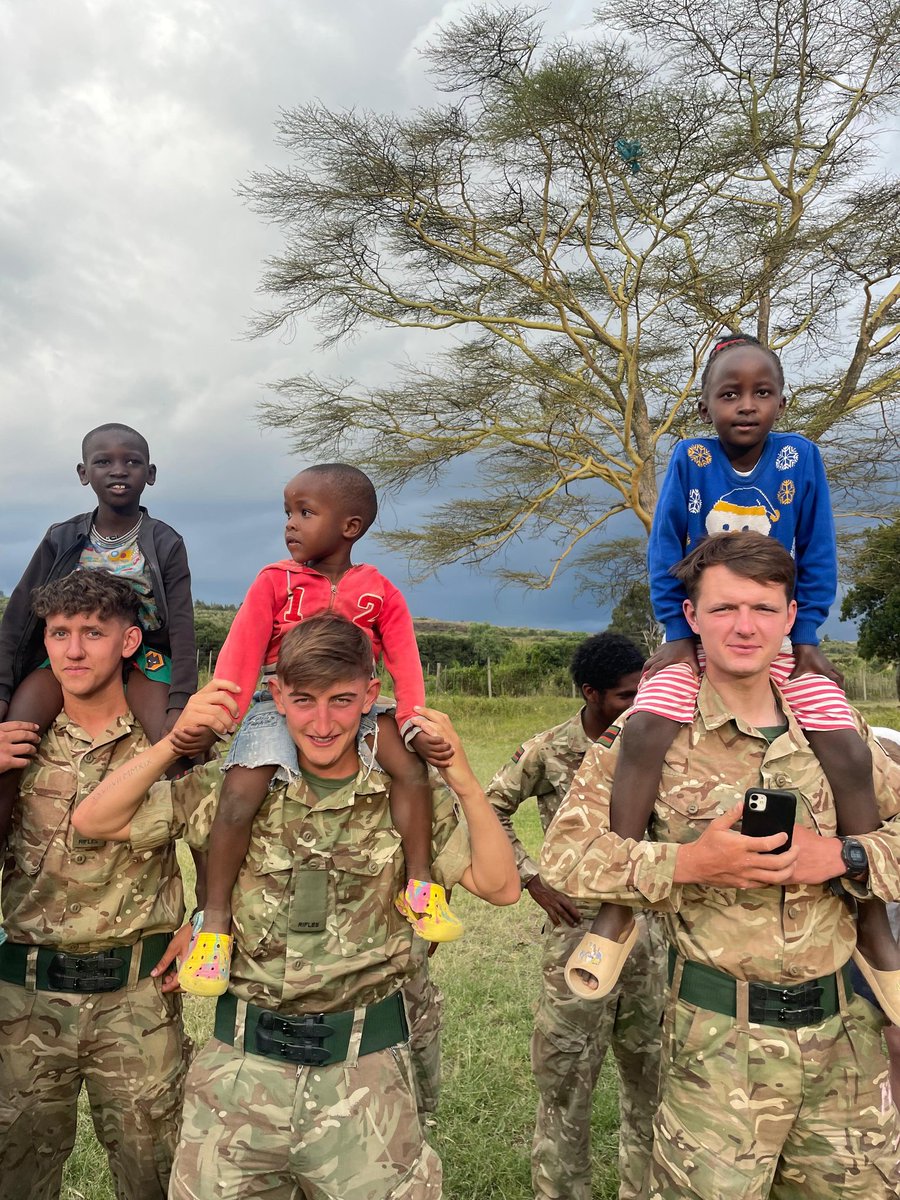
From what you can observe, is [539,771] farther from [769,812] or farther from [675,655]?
[769,812]

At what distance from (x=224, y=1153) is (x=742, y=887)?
1412 millimetres

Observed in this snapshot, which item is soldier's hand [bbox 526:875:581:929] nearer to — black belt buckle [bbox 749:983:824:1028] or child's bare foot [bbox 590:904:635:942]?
child's bare foot [bbox 590:904:635:942]

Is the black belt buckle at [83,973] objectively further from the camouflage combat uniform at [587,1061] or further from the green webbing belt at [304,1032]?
the camouflage combat uniform at [587,1061]

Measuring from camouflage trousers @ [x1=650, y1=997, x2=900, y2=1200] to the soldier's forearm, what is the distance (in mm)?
1568

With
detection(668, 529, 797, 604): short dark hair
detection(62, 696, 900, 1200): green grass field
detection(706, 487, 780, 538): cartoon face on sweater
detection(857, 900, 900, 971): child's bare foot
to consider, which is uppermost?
detection(706, 487, 780, 538): cartoon face on sweater

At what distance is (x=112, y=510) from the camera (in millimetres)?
3312

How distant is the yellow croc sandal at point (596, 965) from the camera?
7.84 feet

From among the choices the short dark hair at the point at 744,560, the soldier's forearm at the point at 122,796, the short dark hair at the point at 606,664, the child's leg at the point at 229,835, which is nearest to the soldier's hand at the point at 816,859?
the short dark hair at the point at 744,560

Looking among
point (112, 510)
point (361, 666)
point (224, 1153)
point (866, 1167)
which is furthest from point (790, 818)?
point (112, 510)

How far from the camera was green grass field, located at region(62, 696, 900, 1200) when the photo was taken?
3902mm

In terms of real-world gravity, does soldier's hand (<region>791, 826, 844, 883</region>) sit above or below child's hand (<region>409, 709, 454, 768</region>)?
below

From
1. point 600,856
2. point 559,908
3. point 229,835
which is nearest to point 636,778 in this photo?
point 600,856

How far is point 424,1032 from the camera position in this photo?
12.2 feet

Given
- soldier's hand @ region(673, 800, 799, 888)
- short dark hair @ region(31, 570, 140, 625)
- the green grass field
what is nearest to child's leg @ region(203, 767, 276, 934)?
short dark hair @ region(31, 570, 140, 625)
